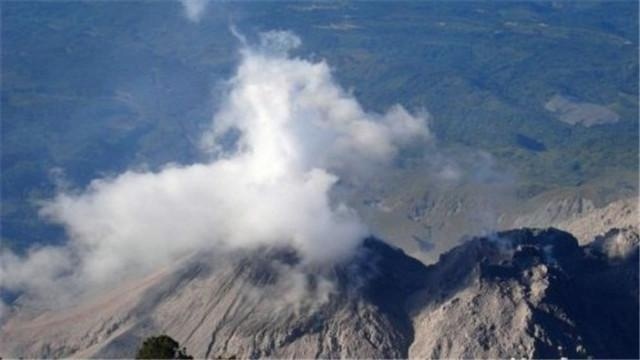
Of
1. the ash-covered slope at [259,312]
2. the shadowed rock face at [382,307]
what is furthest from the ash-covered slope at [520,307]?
the ash-covered slope at [259,312]

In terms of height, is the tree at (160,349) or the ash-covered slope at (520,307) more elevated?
the tree at (160,349)

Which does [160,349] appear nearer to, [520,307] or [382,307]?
[520,307]

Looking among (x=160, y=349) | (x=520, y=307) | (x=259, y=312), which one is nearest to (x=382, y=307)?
(x=259, y=312)

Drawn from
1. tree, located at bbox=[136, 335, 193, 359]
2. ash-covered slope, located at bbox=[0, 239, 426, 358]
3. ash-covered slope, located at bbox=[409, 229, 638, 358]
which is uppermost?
tree, located at bbox=[136, 335, 193, 359]

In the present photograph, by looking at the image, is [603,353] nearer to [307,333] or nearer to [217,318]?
[307,333]

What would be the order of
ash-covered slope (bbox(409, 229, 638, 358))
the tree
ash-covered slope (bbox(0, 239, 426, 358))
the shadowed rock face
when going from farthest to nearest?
ash-covered slope (bbox(0, 239, 426, 358)) < the shadowed rock face < ash-covered slope (bbox(409, 229, 638, 358)) < the tree

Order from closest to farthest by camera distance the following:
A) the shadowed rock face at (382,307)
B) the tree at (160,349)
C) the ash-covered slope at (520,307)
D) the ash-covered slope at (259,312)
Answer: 1. the tree at (160,349)
2. the ash-covered slope at (520,307)
3. the shadowed rock face at (382,307)
4. the ash-covered slope at (259,312)

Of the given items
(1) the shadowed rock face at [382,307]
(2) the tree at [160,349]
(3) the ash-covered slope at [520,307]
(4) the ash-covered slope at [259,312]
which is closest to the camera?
(2) the tree at [160,349]

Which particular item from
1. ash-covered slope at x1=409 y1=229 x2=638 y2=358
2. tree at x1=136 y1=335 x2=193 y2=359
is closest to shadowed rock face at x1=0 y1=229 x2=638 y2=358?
ash-covered slope at x1=409 y1=229 x2=638 y2=358

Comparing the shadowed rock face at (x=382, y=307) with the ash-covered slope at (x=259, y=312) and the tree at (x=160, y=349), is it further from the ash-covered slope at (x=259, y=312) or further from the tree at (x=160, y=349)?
the tree at (x=160, y=349)

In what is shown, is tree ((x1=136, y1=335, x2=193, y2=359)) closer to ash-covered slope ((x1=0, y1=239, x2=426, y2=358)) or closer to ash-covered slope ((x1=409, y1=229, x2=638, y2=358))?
ash-covered slope ((x1=0, y1=239, x2=426, y2=358))
